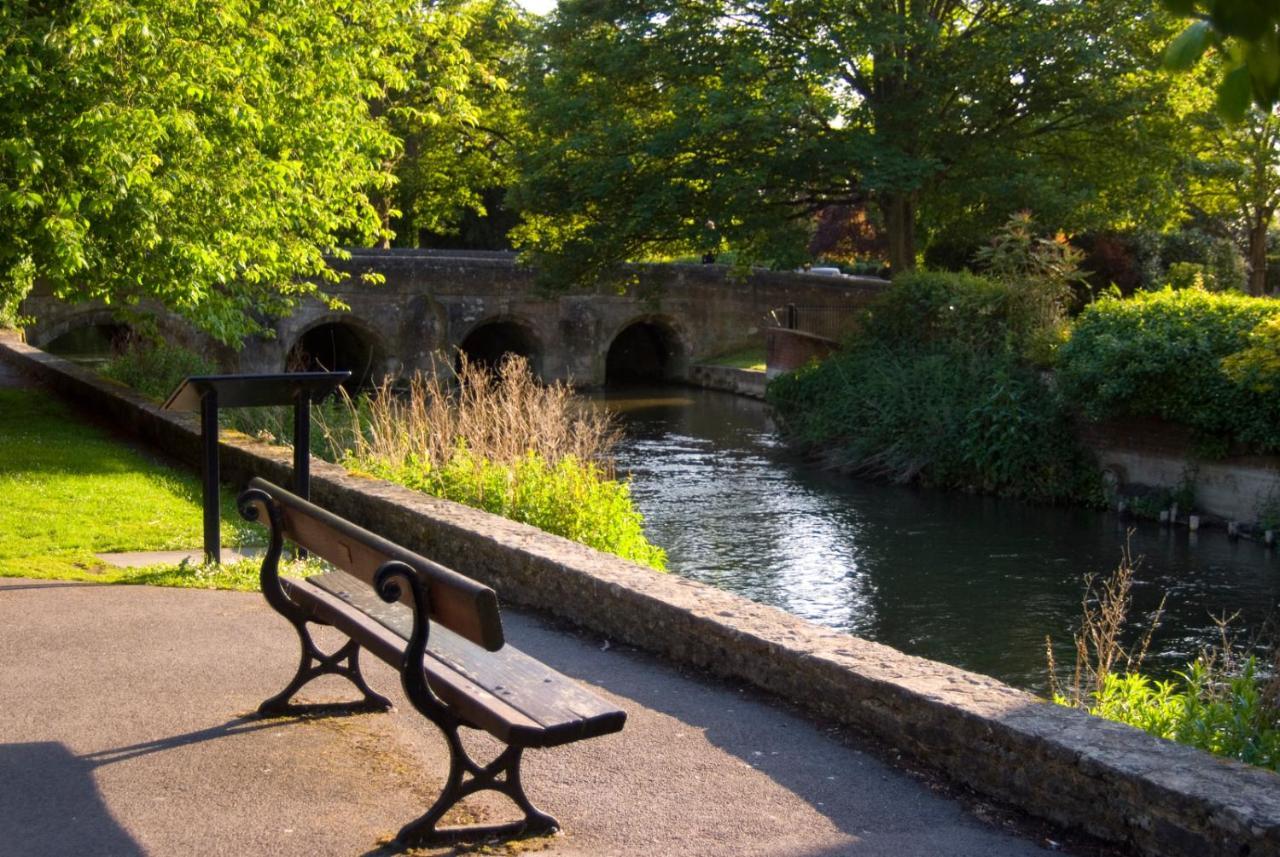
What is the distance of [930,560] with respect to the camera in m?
15.3

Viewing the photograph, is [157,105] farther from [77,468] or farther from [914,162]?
[914,162]

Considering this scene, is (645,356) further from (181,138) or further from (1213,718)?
(1213,718)

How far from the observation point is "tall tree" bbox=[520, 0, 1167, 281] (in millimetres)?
22969

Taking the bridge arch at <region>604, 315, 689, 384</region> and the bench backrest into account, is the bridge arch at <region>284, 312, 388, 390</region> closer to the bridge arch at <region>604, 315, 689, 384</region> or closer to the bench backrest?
the bridge arch at <region>604, 315, 689, 384</region>

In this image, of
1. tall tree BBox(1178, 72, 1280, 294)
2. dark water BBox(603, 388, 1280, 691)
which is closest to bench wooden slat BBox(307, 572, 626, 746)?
dark water BBox(603, 388, 1280, 691)

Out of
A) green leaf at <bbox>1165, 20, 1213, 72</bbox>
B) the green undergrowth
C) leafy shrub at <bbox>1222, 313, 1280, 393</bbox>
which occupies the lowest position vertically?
the green undergrowth

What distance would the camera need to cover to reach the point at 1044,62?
76.5 ft

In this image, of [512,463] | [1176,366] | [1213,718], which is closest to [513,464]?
[512,463]

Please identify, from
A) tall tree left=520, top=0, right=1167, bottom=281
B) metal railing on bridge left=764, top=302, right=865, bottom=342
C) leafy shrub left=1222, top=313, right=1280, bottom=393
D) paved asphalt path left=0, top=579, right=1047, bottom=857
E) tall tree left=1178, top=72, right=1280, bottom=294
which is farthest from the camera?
metal railing on bridge left=764, top=302, right=865, bottom=342

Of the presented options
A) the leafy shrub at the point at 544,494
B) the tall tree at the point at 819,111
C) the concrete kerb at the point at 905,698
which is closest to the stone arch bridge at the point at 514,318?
the tall tree at the point at 819,111

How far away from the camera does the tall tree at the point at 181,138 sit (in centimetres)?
1027

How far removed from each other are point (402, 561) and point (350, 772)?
1019mm

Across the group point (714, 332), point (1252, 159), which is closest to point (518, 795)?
point (1252, 159)

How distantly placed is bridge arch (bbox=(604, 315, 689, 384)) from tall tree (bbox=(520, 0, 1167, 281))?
41.3 feet
